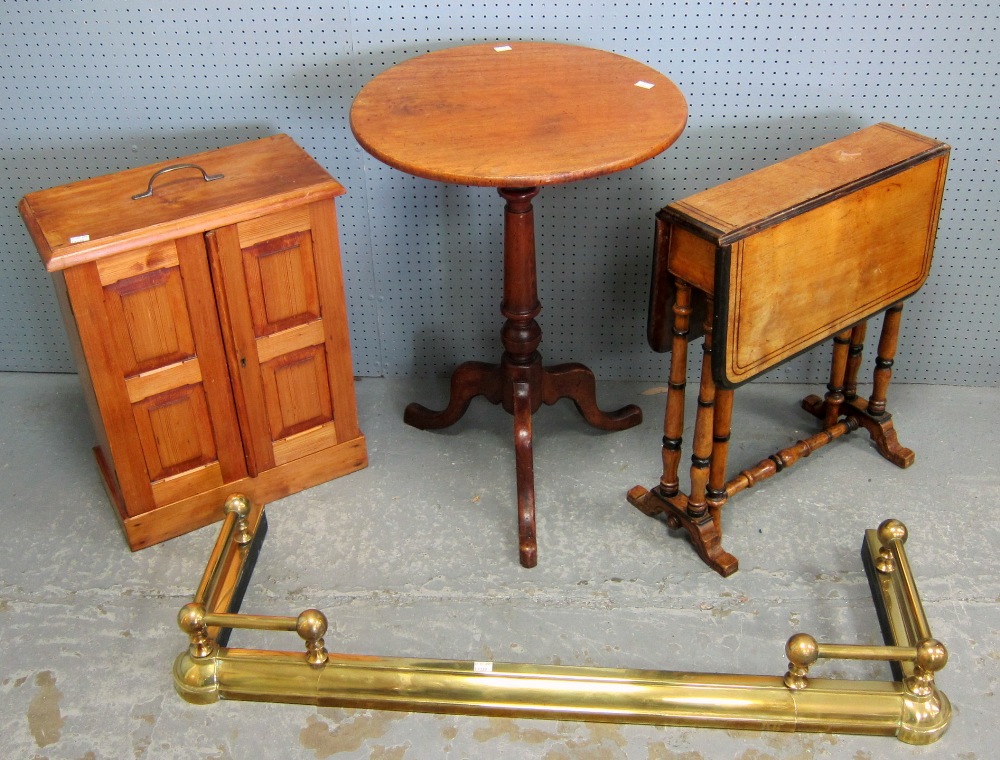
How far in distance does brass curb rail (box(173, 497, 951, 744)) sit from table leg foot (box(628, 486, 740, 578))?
16.0 inches

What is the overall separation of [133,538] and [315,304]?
2.44 feet

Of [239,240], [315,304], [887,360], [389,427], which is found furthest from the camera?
[389,427]

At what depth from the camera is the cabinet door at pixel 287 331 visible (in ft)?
8.65

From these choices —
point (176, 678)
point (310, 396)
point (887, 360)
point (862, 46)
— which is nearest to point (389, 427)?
point (310, 396)

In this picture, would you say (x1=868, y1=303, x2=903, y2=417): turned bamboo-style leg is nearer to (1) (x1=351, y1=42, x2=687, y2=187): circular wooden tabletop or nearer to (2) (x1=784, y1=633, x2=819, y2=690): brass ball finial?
(1) (x1=351, y1=42, x2=687, y2=187): circular wooden tabletop

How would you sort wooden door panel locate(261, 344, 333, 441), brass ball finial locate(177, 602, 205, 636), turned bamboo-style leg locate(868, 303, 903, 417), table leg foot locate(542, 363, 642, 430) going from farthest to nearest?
table leg foot locate(542, 363, 642, 430) < turned bamboo-style leg locate(868, 303, 903, 417) < wooden door panel locate(261, 344, 333, 441) < brass ball finial locate(177, 602, 205, 636)

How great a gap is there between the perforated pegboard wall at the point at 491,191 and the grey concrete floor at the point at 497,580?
0.29m

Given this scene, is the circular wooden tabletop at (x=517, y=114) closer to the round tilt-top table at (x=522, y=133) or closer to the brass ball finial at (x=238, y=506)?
the round tilt-top table at (x=522, y=133)

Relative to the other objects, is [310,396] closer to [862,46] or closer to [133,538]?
[133,538]

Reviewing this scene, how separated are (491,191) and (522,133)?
674mm

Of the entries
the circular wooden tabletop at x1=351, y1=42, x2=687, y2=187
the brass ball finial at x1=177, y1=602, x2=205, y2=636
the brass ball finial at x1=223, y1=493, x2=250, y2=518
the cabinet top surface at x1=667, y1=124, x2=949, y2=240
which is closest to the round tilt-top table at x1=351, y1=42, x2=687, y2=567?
the circular wooden tabletop at x1=351, y1=42, x2=687, y2=187

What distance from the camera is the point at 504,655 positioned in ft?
8.25

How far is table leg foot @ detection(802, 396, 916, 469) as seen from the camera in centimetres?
304

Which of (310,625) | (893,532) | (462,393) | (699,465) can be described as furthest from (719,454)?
(310,625)
